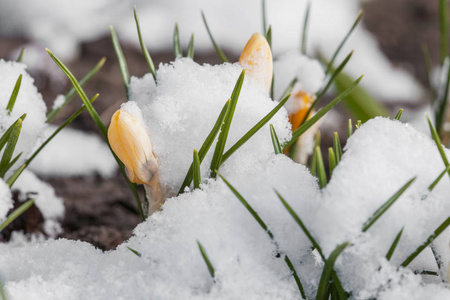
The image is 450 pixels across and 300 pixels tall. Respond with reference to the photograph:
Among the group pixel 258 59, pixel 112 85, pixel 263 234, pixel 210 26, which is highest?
pixel 258 59

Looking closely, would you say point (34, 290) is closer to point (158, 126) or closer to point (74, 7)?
point (158, 126)

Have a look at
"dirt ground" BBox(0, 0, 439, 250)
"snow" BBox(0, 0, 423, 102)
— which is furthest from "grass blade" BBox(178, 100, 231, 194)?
"snow" BBox(0, 0, 423, 102)

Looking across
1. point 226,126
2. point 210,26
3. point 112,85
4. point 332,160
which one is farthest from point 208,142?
point 210,26

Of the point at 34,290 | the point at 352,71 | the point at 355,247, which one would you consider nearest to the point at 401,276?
the point at 355,247

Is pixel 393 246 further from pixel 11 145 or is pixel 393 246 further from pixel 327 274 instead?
pixel 11 145

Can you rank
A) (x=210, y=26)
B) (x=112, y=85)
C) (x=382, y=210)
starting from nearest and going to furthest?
(x=382, y=210) < (x=112, y=85) < (x=210, y=26)

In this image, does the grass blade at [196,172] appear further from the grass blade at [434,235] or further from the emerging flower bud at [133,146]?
the grass blade at [434,235]

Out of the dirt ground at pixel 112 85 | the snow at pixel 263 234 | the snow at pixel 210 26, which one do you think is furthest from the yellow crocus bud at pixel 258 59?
the snow at pixel 210 26
